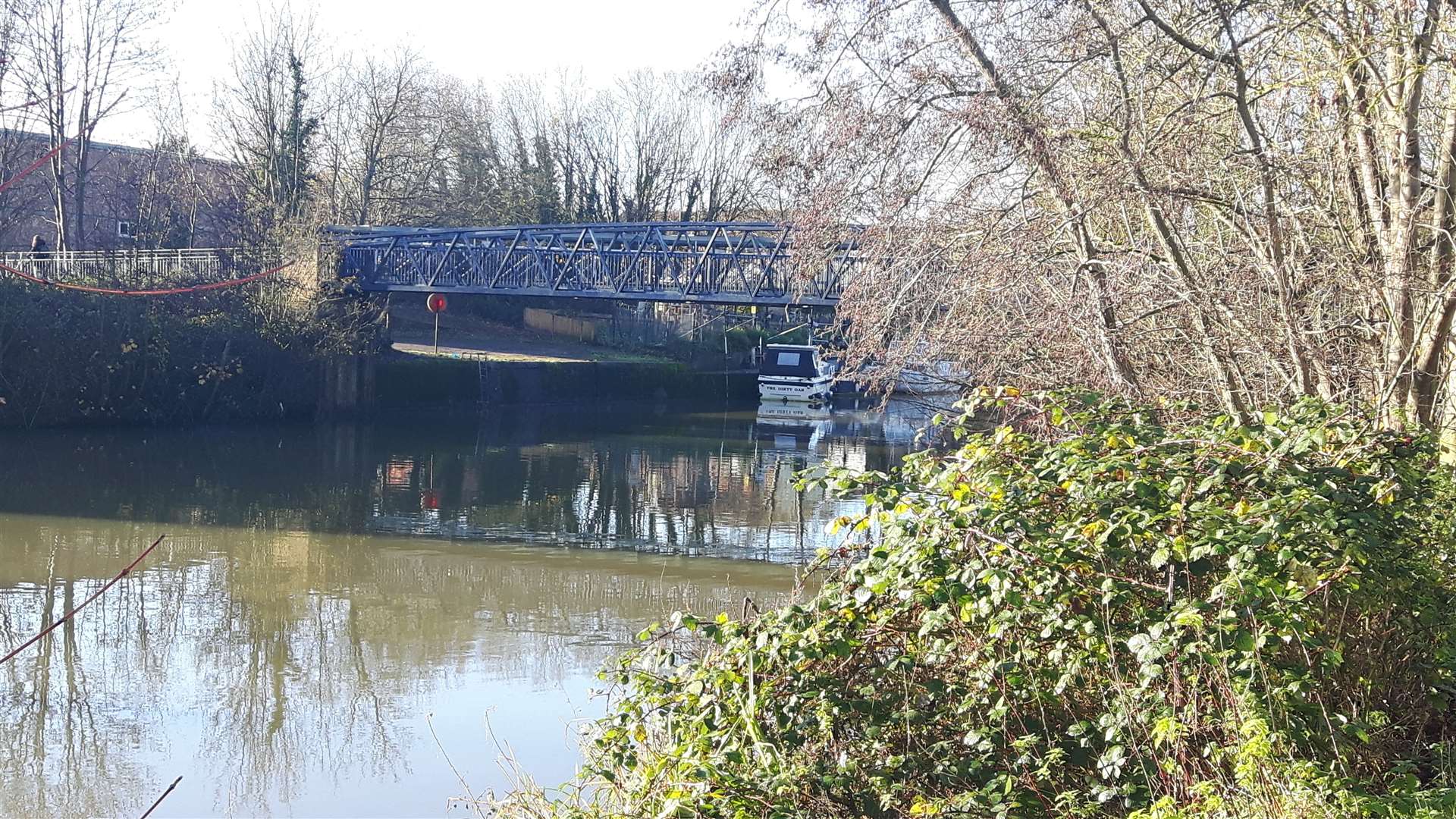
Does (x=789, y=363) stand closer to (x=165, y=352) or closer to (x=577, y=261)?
(x=577, y=261)

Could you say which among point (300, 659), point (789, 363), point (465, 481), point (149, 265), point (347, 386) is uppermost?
point (149, 265)

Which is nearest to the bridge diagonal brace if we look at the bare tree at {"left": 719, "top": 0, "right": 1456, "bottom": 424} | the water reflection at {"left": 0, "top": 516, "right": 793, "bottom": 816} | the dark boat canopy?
the dark boat canopy

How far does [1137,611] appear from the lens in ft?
15.5

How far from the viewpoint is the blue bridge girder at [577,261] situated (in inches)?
1305

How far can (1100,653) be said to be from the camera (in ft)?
15.3

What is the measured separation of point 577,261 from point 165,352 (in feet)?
38.4

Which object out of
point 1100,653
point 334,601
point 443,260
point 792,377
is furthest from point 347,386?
A: point 1100,653

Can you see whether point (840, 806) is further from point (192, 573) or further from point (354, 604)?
point (192, 573)

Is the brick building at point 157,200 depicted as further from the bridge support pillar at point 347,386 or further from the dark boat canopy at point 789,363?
the dark boat canopy at point 789,363

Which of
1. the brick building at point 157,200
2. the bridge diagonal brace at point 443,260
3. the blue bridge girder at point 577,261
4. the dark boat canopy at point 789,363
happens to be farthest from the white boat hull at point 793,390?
the brick building at point 157,200

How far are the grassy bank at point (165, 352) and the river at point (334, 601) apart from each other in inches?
57.3

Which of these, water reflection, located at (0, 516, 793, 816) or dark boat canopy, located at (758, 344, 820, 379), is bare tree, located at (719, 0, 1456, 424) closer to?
water reflection, located at (0, 516, 793, 816)

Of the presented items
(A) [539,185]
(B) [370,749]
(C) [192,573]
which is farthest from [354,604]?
(A) [539,185]

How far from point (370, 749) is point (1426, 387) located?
6.34m
